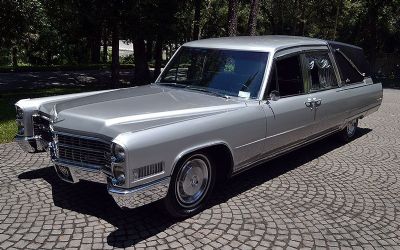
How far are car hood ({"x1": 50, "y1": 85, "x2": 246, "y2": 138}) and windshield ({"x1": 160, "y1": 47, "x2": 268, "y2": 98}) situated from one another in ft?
0.77

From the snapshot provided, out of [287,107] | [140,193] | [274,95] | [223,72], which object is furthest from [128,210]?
[287,107]

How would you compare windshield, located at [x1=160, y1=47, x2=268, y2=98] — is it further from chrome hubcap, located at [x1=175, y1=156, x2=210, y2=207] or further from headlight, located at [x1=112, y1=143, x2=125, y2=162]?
headlight, located at [x1=112, y1=143, x2=125, y2=162]

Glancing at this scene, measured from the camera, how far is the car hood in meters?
3.87

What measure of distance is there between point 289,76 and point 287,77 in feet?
0.21

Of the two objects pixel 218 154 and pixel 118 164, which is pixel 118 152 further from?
pixel 218 154

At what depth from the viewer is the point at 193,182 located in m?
4.41

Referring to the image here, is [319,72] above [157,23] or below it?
below

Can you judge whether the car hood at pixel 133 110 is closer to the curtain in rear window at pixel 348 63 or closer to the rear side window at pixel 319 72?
the rear side window at pixel 319 72

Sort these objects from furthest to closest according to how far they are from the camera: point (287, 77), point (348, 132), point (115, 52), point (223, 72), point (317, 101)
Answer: point (115, 52)
point (348, 132)
point (317, 101)
point (287, 77)
point (223, 72)

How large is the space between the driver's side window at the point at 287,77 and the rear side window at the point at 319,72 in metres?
0.21

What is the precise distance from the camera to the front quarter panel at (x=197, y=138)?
3617mm

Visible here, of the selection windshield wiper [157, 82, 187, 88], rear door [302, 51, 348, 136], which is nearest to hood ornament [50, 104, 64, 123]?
windshield wiper [157, 82, 187, 88]

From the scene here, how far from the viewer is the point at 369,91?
25.1 ft

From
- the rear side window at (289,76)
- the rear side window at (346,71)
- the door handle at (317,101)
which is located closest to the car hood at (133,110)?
the rear side window at (289,76)
